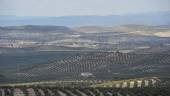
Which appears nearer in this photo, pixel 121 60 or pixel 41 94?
pixel 41 94

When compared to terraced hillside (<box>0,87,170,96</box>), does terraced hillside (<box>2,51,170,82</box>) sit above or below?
below

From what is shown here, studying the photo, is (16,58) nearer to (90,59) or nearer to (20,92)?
(90,59)

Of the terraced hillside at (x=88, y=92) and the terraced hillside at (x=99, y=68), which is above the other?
the terraced hillside at (x=88, y=92)

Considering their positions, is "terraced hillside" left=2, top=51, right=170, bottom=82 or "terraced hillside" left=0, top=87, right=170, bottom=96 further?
"terraced hillside" left=2, top=51, right=170, bottom=82

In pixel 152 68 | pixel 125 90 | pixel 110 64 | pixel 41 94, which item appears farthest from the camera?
pixel 110 64

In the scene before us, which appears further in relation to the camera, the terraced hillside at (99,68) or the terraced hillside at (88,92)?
the terraced hillside at (99,68)

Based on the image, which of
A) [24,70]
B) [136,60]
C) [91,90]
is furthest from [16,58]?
[91,90]

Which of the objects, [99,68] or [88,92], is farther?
[99,68]

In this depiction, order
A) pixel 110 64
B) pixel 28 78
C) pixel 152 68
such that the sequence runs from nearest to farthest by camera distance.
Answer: pixel 28 78
pixel 152 68
pixel 110 64
